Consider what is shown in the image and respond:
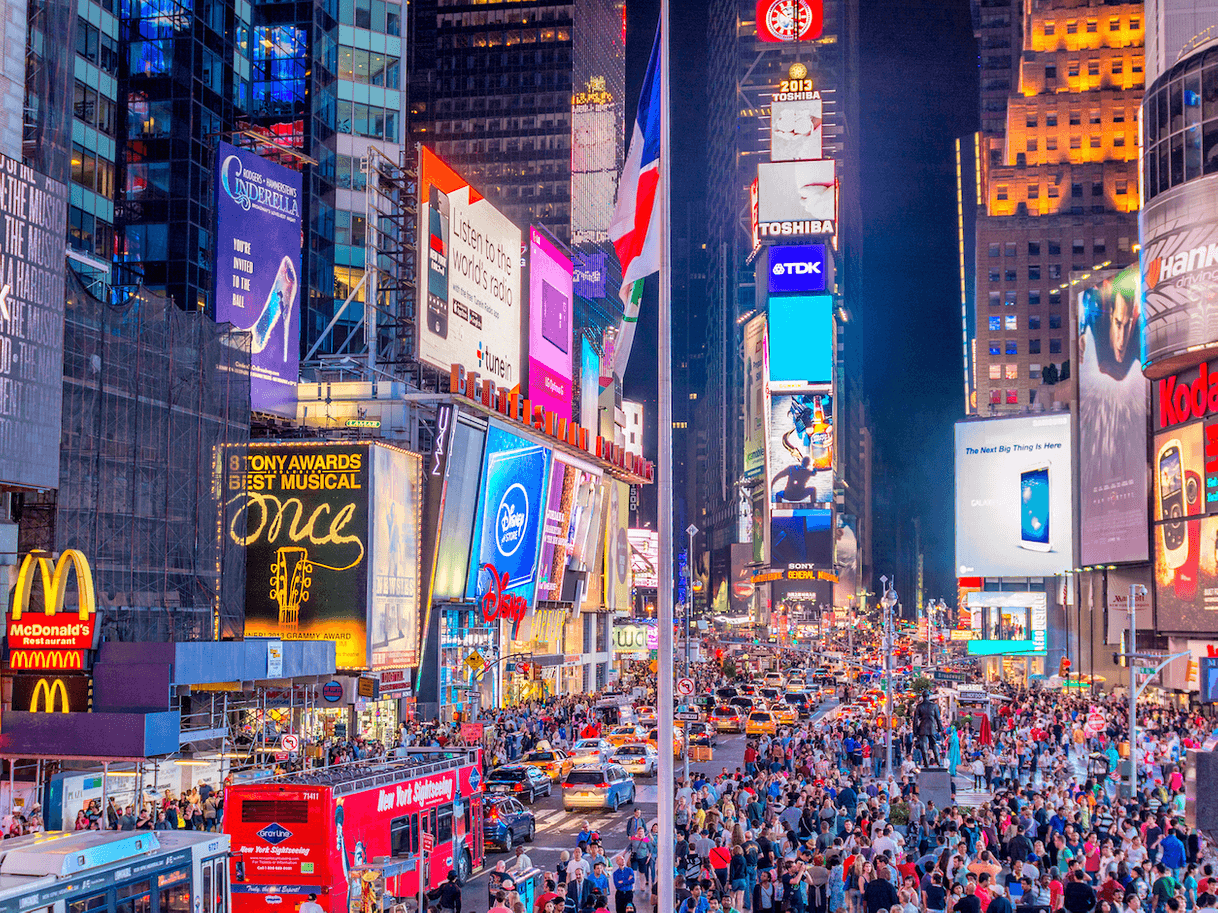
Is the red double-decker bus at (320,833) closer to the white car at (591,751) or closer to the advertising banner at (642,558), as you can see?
the white car at (591,751)

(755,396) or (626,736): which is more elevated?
(755,396)

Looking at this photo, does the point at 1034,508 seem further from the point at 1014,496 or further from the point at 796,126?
the point at 796,126

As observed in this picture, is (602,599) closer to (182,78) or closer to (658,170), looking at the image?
(182,78)

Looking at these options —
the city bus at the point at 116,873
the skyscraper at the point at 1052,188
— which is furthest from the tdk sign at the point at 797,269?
the city bus at the point at 116,873

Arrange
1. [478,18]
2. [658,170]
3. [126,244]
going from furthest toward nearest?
[478,18], [126,244], [658,170]

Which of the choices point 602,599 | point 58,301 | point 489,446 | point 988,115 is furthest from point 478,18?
point 58,301

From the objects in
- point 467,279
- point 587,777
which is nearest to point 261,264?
point 467,279
